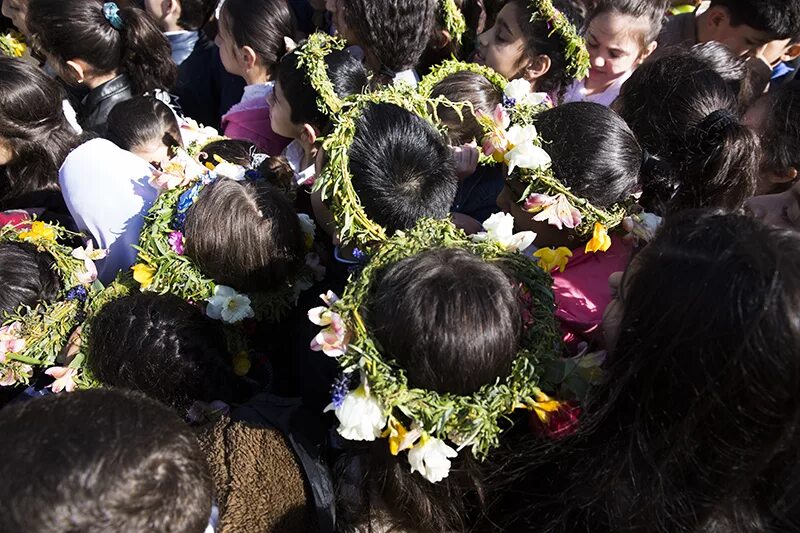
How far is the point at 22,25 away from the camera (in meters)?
3.76

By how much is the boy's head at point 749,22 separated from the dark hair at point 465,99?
151 centimetres

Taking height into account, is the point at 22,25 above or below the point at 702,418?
below

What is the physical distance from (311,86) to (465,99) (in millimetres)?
607

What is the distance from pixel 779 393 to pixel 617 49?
2.27m

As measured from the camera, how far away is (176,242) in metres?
2.05

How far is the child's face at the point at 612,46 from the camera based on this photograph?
2.98m

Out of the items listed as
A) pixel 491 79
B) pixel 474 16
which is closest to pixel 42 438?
pixel 491 79

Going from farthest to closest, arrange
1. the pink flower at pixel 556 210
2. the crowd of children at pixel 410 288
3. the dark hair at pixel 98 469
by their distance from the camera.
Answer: the pink flower at pixel 556 210 < the crowd of children at pixel 410 288 < the dark hair at pixel 98 469

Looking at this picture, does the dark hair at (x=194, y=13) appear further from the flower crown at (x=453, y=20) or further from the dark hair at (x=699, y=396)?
the dark hair at (x=699, y=396)

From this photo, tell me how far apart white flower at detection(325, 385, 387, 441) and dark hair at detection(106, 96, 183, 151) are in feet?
6.26

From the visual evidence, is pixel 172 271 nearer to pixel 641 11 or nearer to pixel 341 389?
pixel 341 389

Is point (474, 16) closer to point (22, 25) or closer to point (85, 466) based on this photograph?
point (22, 25)

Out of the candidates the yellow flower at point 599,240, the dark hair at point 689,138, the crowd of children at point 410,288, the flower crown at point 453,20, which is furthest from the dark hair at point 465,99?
the yellow flower at point 599,240

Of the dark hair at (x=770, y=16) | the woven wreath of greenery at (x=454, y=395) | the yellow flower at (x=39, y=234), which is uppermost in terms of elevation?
the dark hair at (x=770, y=16)
